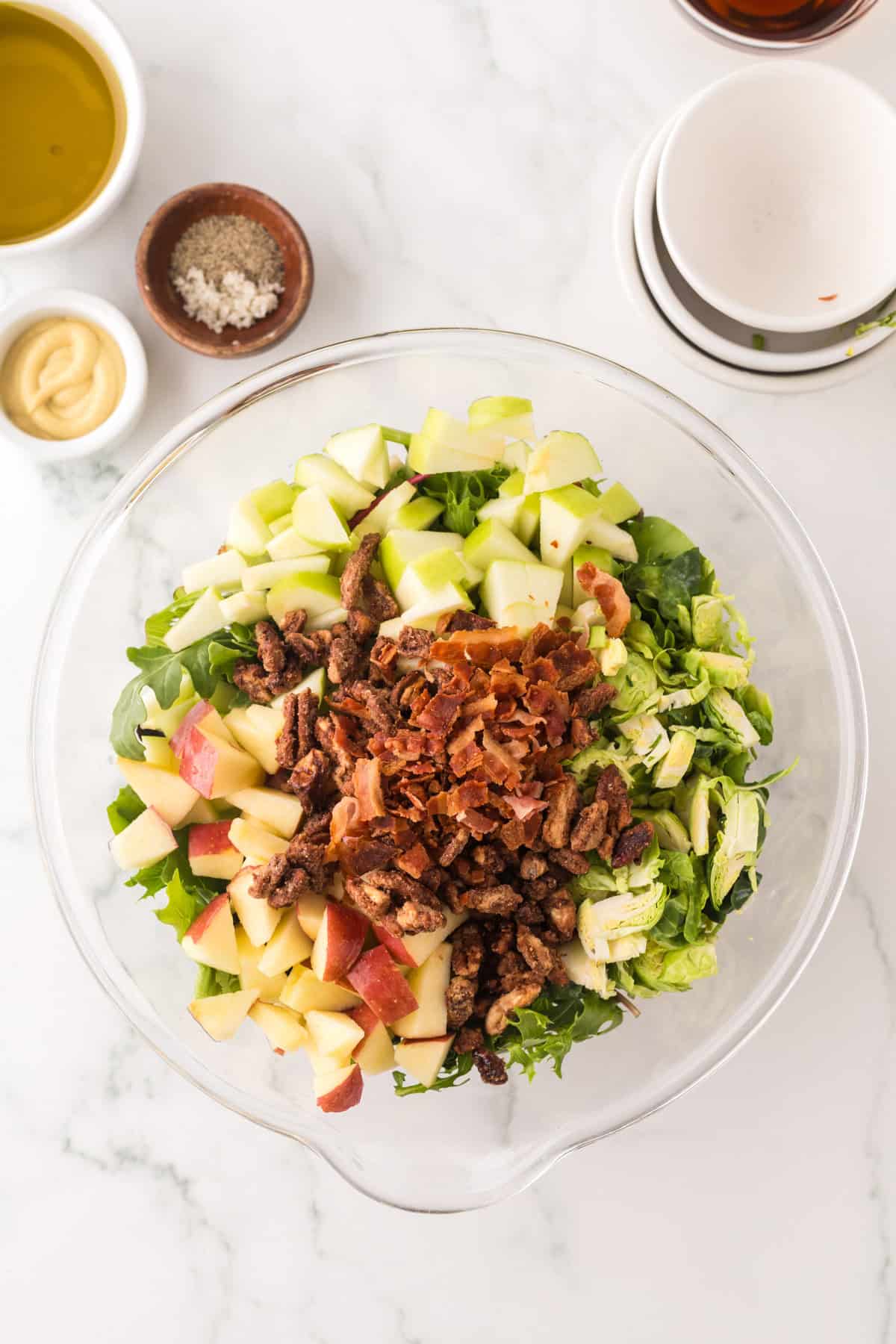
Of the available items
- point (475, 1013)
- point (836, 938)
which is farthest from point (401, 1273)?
point (836, 938)

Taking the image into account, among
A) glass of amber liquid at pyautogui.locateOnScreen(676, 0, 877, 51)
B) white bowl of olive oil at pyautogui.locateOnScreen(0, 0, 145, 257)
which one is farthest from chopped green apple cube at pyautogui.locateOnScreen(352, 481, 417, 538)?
glass of amber liquid at pyautogui.locateOnScreen(676, 0, 877, 51)

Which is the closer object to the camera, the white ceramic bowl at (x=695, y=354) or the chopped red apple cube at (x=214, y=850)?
the chopped red apple cube at (x=214, y=850)

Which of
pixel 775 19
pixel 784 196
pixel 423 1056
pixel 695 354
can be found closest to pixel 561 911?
pixel 423 1056

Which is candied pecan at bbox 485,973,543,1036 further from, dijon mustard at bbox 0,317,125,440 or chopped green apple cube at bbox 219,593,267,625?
dijon mustard at bbox 0,317,125,440

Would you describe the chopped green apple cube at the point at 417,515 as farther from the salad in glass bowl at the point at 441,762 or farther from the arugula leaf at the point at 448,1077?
the arugula leaf at the point at 448,1077

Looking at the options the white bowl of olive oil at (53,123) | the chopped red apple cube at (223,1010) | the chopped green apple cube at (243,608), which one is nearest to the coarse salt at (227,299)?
the white bowl of olive oil at (53,123)

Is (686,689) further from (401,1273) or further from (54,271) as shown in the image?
(54,271)
